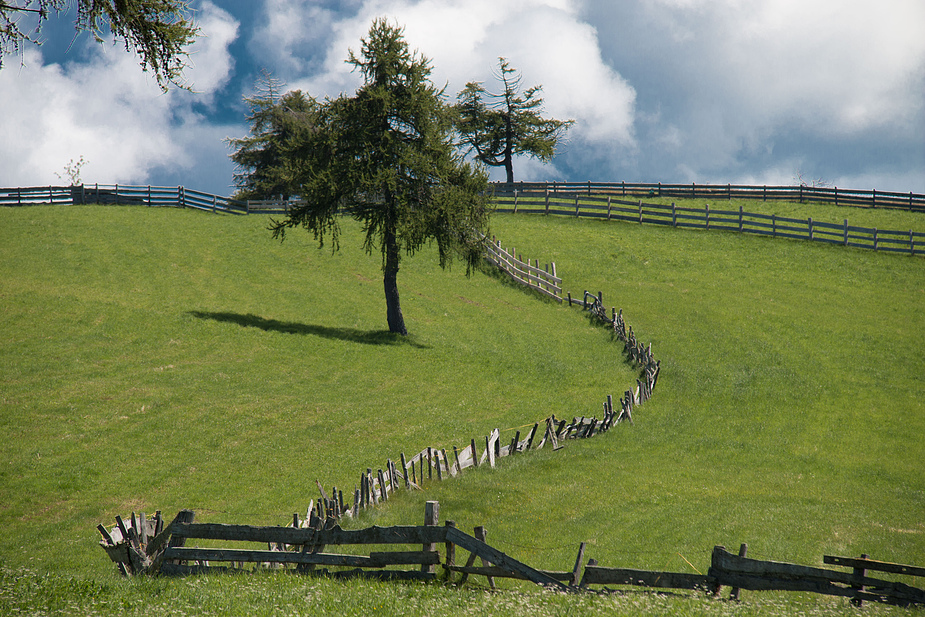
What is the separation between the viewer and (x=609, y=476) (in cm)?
1700

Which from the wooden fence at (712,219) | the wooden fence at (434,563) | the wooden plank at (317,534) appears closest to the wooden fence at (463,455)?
the wooden plank at (317,534)

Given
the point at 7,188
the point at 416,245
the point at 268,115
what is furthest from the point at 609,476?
the point at 268,115

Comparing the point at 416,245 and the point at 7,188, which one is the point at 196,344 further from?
the point at 7,188

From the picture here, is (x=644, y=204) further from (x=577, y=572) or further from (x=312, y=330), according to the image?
(x=577, y=572)

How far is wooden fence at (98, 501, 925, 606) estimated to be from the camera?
9.61 meters

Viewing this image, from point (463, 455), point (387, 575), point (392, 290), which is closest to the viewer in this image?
point (387, 575)

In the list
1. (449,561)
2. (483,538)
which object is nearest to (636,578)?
(483,538)

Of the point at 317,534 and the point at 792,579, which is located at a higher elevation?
the point at 317,534

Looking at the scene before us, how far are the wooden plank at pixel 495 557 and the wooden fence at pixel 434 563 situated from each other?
1cm

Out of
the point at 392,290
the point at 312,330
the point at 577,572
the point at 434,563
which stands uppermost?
the point at 392,290

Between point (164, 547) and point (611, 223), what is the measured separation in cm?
4474

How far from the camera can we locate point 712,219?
49.5 metres

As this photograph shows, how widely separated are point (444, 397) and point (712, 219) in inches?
1307

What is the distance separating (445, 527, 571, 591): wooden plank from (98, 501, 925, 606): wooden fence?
0.01 m
